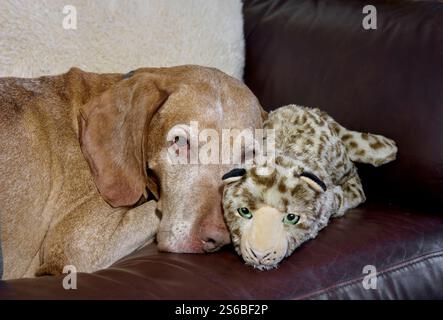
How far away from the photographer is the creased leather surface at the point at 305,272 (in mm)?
1577

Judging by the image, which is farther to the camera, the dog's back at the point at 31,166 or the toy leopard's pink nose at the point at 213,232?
the dog's back at the point at 31,166

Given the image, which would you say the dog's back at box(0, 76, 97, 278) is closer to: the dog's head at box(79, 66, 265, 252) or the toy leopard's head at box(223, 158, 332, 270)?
the dog's head at box(79, 66, 265, 252)

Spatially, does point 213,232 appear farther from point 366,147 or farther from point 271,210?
point 366,147

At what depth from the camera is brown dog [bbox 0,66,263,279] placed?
2.01 meters

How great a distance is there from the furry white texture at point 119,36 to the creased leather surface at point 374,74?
19 cm

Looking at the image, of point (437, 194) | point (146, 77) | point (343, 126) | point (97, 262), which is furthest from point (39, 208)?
point (437, 194)

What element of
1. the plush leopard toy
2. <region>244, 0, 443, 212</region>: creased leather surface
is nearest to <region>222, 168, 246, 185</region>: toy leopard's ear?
the plush leopard toy

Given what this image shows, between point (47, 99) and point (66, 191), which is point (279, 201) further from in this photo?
point (47, 99)

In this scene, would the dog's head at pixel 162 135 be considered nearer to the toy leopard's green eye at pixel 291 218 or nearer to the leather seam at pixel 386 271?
the toy leopard's green eye at pixel 291 218

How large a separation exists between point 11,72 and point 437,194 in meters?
1.68

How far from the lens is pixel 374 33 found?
8.29 ft

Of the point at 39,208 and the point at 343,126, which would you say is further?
the point at 343,126

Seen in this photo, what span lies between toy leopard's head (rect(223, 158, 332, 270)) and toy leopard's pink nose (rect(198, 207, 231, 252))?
0.05 metres

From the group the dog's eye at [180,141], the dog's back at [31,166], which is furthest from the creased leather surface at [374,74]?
the dog's back at [31,166]
